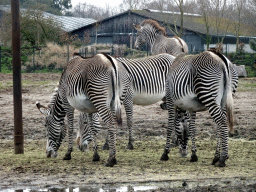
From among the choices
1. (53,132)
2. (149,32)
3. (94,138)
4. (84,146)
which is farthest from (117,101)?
(149,32)

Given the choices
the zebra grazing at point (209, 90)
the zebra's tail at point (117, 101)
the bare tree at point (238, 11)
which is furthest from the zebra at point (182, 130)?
the bare tree at point (238, 11)

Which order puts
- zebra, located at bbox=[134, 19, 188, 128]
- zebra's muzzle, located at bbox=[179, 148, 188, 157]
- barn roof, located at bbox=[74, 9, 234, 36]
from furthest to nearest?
barn roof, located at bbox=[74, 9, 234, 36] < zebra, located at bbox=[134, 19, 188, 128] < zebra's muzzle, located at bbox=[179, 148, 188, 157]

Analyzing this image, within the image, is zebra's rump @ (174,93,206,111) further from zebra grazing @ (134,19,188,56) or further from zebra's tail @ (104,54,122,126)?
zebra grazing @ (134,19,188,56)

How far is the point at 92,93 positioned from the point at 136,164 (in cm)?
145

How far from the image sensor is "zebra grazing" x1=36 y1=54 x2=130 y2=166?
21.4ft

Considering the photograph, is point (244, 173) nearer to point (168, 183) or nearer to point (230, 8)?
point (168, 183)

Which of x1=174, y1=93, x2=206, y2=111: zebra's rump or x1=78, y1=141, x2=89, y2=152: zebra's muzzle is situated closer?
x1=174, y1=93, x2=206, y2=111: zebra's rump

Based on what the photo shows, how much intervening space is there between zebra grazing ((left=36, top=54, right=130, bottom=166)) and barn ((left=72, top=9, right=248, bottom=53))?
26564mm

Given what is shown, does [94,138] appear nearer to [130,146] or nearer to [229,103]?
[130,146]

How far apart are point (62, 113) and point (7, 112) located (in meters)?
5.37

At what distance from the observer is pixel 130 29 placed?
37.4 metres

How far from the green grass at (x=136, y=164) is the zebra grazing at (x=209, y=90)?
34 cm

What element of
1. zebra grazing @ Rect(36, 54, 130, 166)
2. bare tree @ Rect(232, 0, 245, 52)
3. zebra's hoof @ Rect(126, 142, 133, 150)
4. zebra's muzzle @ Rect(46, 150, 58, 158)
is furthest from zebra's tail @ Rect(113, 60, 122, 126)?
bare tree @ Rect(232, 0, 245, 52)

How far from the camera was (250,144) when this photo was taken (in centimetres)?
845
